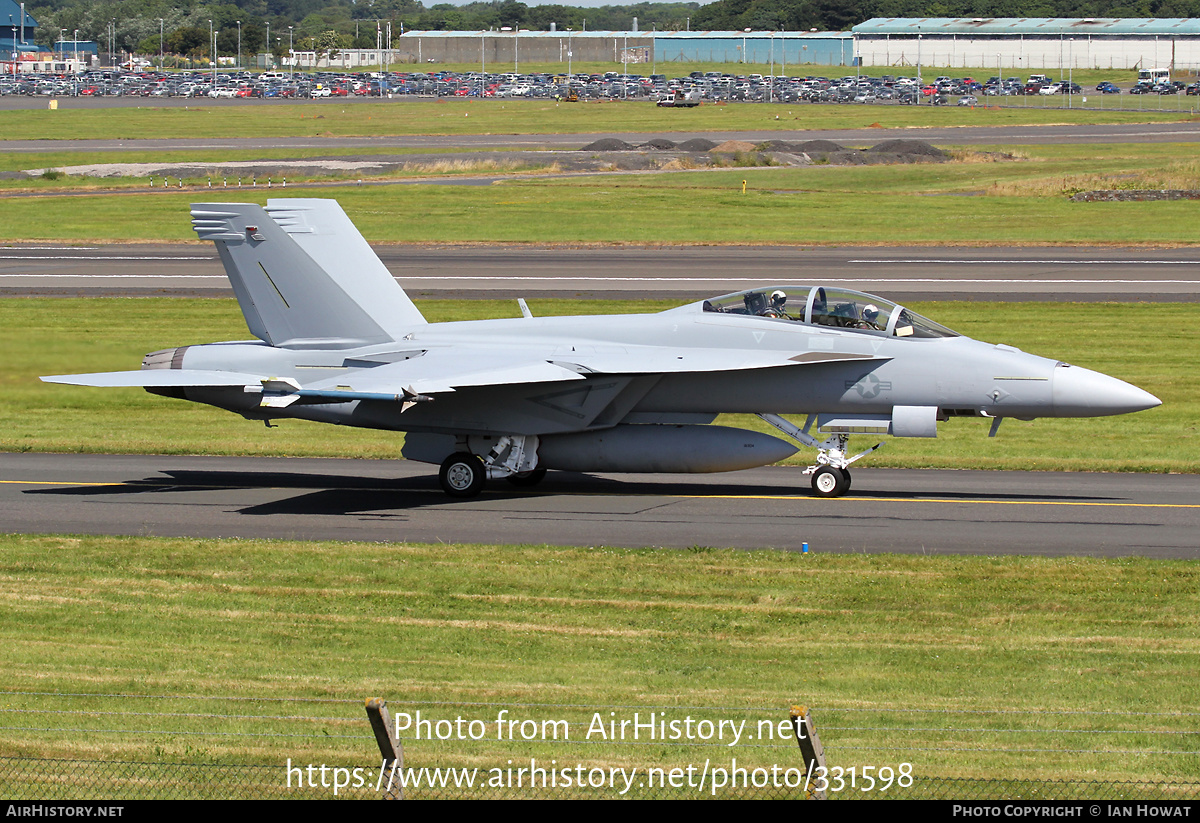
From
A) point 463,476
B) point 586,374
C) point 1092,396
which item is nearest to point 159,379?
point 463,476

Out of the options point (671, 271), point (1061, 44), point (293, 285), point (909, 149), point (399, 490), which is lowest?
point (399, 490)

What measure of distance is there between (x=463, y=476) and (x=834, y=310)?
6293 mm

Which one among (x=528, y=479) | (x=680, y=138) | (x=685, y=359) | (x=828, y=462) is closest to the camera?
(x=685, y=359)

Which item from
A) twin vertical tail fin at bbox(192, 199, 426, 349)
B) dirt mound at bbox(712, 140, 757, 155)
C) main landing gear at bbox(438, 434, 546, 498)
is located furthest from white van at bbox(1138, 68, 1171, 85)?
main landing gear at bbox(438, 434, 546, 498)

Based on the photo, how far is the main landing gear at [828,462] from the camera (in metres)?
20.1

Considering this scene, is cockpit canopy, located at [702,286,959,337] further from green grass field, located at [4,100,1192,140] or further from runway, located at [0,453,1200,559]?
green grass field, located at [4,100,1192,140]

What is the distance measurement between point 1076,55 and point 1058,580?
190883 mm

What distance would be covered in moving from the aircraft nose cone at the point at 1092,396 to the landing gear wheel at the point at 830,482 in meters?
3.30

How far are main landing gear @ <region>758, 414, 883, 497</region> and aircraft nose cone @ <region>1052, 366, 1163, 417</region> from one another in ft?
9.28

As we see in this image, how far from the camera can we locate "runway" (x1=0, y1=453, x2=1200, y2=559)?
17609 millimetres

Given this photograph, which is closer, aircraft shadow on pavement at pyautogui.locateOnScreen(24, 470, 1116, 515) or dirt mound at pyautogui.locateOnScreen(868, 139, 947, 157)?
aircraft shadow on pavement at pyautogui.locateOnScreen(24, 470, 1116, 515)

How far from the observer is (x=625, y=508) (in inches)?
781

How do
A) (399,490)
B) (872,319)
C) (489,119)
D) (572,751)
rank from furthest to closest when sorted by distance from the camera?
(489,119), (399,490), (872,319), (572,751)

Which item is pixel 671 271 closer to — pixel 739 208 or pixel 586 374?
pixel 739 208
